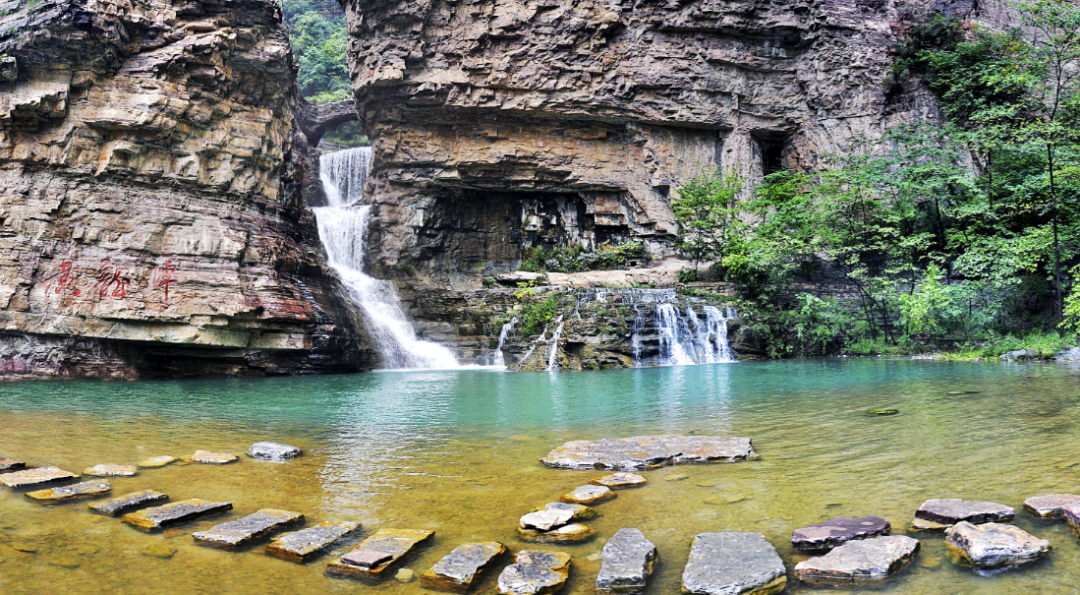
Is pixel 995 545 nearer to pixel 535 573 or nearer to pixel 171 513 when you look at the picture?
pixel 535 573

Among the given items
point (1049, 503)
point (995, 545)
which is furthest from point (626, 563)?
point (1049, 503)

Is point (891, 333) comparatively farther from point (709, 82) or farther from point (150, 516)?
point (150, 516)

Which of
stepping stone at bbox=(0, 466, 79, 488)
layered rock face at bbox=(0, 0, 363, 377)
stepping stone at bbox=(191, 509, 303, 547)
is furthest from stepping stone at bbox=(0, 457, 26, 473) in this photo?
layered rock face at bbox=(0, 0, 363, 377)

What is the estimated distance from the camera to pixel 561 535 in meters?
3.04

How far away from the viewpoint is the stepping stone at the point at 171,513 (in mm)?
3273

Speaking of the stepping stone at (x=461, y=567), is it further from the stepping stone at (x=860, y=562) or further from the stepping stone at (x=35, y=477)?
the stepping stone at (x=35, y=477)

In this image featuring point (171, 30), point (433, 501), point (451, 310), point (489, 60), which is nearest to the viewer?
point (433, 501)

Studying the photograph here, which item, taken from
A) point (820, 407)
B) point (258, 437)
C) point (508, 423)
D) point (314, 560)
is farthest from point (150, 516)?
point (820, 407)

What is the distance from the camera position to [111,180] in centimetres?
1488

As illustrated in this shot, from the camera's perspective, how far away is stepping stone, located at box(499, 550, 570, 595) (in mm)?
2453

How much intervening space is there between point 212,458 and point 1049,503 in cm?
554

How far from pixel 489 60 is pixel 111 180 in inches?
510

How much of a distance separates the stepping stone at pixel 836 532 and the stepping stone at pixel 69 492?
13.8ft

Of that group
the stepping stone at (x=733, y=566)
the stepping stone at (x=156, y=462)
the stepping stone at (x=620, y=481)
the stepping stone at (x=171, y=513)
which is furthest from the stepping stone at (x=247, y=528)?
the stepping stone at (x=733, y=566)
